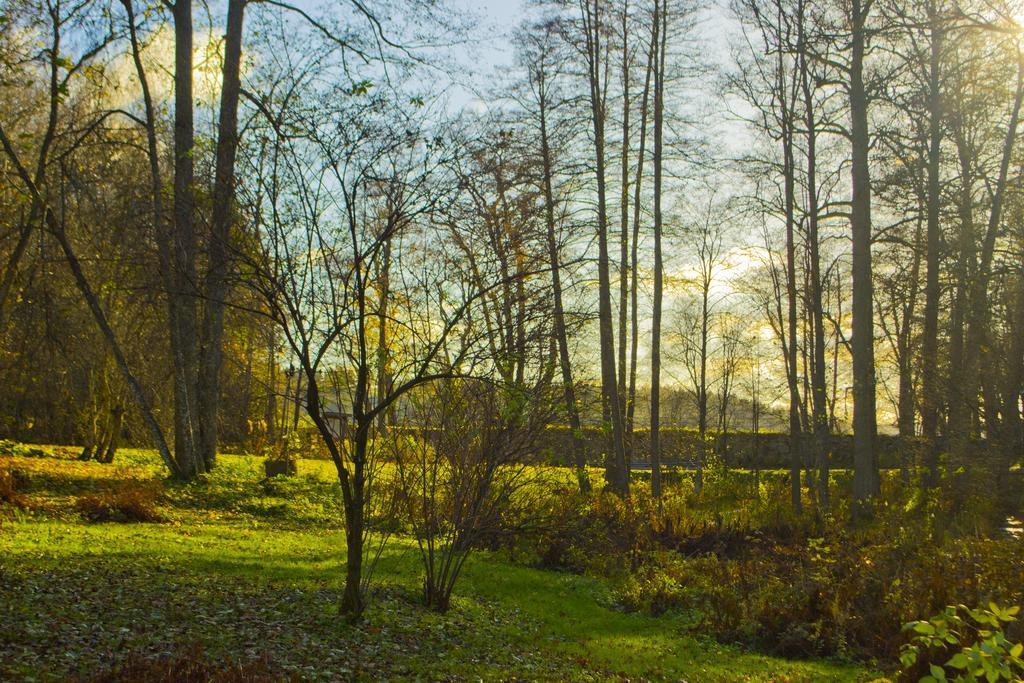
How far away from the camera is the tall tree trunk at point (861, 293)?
564 inches

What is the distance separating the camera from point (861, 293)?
14383 millimetres

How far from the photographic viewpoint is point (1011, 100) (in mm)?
16250

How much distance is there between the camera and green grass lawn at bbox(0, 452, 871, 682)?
5.64m

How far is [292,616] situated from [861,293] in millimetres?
11547

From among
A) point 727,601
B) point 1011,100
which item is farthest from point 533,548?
point 1011,100

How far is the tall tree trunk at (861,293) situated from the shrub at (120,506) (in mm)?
11629

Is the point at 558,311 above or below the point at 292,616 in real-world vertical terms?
above

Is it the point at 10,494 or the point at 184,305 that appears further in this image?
the point at 184,305

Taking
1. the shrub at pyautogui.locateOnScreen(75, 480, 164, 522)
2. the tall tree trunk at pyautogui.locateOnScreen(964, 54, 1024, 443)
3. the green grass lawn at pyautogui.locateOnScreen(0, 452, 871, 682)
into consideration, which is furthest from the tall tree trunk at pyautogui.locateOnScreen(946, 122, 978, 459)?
the shrub at pyautogui.locateOnScreen(75, 480, 164, 522)

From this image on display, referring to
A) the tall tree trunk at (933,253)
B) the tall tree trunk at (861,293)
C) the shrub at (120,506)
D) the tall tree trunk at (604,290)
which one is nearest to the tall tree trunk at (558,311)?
the tall tree trunk at (604,290)

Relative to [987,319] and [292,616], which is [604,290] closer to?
[987,319]

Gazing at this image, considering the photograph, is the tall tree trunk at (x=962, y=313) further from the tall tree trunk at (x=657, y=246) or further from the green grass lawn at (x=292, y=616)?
the green grass lawn at (x=292, y=616)

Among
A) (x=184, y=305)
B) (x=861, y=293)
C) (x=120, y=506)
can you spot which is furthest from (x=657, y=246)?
(x=120, y=506)

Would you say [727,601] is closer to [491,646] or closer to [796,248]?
[491,646]
